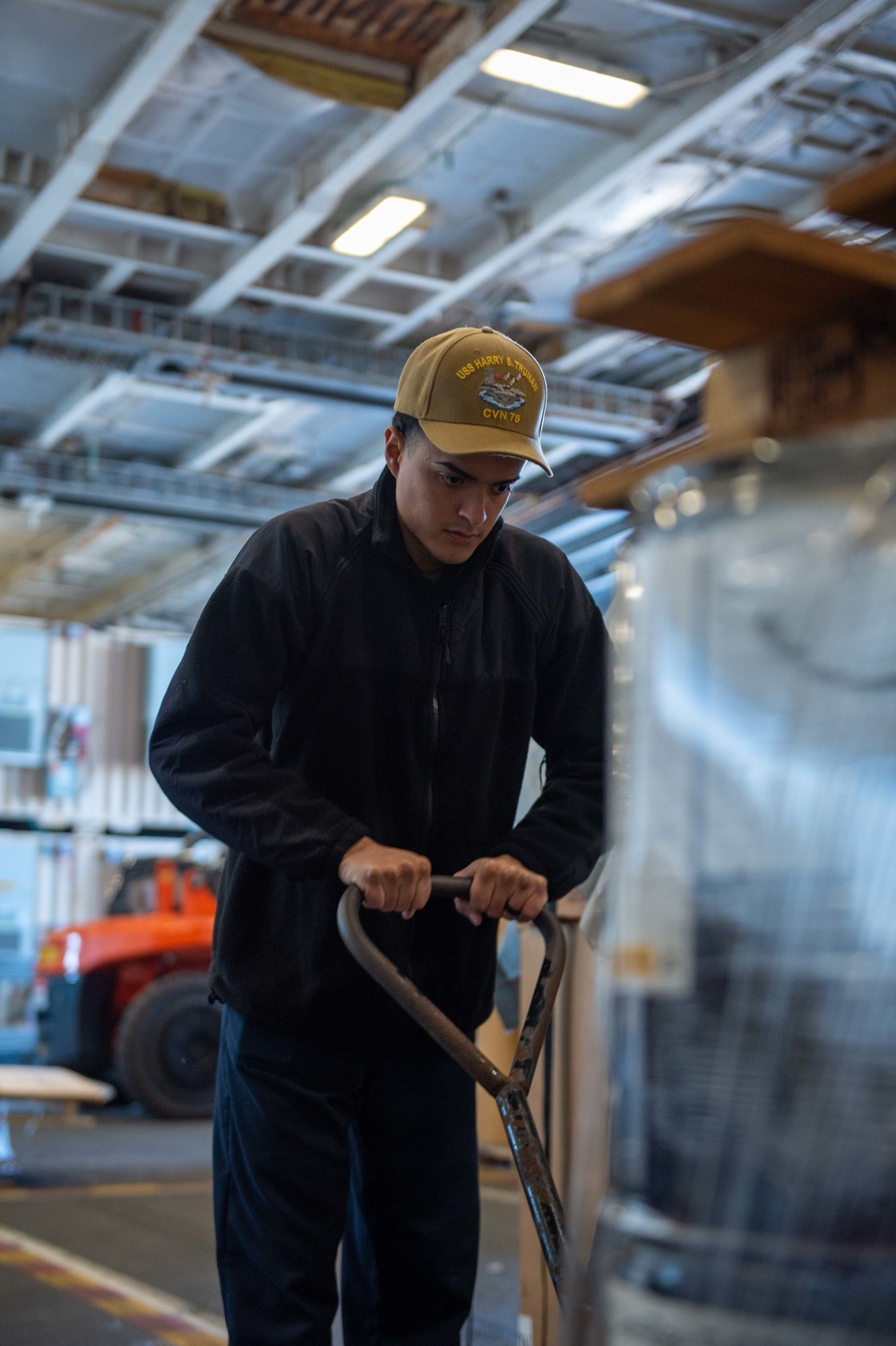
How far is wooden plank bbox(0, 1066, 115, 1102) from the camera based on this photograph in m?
6.64

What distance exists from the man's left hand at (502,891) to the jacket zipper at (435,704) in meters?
0.16

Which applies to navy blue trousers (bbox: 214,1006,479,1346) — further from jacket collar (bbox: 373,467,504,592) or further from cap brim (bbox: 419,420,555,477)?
cap brim (bbox: 419,420,555,477)

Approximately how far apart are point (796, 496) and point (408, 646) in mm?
1173

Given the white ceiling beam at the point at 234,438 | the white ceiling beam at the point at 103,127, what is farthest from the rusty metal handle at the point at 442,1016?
the white ceiling beam at the point at 234,438

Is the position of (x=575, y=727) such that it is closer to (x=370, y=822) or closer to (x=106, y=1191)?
(x=370, y=822)

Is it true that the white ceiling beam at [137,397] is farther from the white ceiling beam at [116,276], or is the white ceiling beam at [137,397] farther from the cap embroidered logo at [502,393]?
the cap embroidered logo at [502,393]

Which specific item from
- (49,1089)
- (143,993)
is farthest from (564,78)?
(143,993)

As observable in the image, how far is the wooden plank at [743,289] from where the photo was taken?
106 cm

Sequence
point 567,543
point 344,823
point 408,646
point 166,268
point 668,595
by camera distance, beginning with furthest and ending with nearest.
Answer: point 567,543 → point 166,268 → point 408,646 → point 344,823 → point 668,595

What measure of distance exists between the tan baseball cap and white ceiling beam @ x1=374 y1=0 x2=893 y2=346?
3.69 meters

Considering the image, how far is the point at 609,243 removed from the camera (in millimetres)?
7273

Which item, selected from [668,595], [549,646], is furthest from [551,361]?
[668,595]

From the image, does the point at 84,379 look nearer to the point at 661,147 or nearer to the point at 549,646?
the point at 661,147

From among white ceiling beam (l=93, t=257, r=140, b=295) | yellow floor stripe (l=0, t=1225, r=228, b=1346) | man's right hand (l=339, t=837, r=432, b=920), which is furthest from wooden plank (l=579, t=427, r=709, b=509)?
white ceiling beam (l=93, t=257, r=140, b=295)
